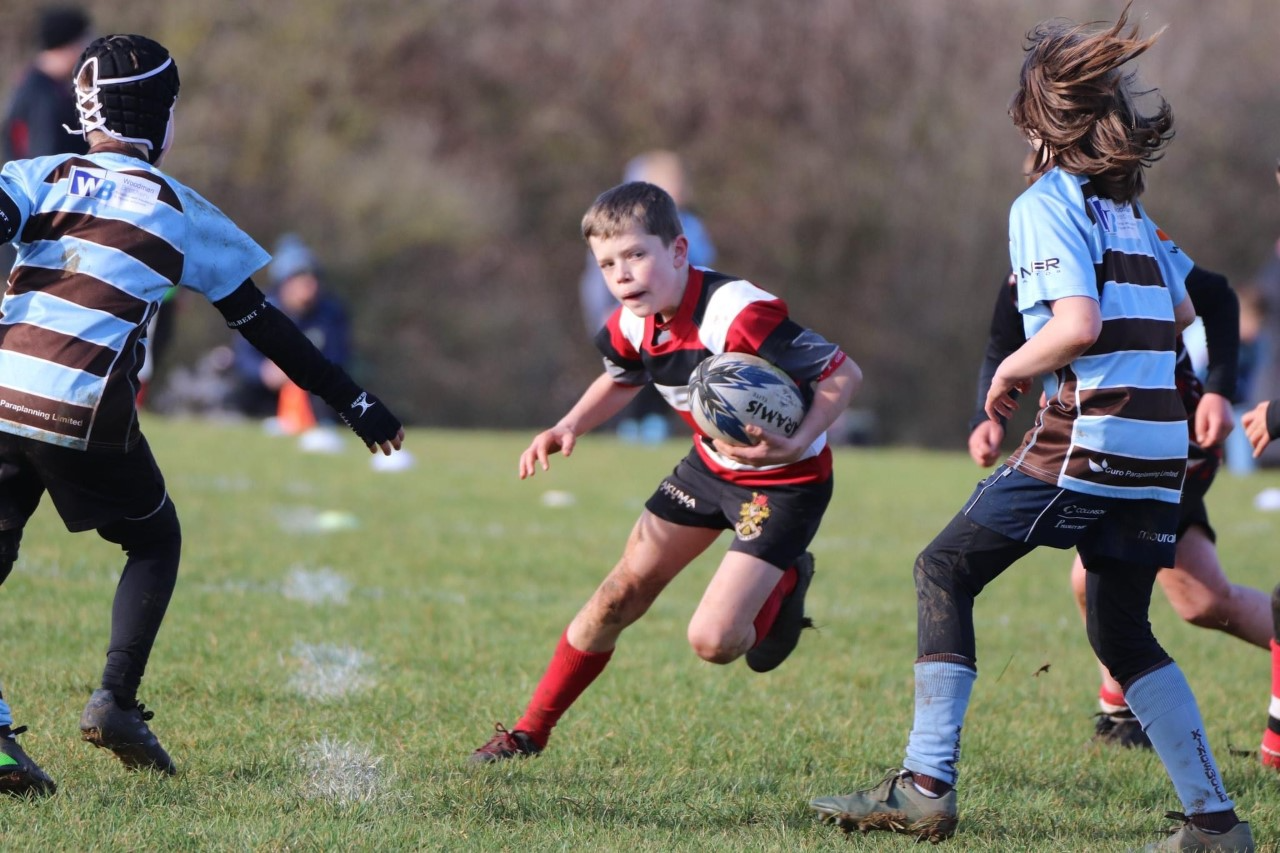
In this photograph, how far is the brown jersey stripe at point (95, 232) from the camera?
3482mm

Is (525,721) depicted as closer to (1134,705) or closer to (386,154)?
(1134,705)

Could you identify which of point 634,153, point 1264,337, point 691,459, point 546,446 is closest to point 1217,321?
point 691,459

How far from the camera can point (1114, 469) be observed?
11.0ft

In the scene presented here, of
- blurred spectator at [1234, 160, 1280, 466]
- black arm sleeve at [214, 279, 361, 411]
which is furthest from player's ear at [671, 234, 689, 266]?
blurred spectator at [1234, 160, 1280, 466]

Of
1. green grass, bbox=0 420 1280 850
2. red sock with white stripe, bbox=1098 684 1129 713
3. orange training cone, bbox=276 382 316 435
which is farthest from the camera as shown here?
orange training cone, bbox=276 382 316 435

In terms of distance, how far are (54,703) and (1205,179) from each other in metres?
21.0

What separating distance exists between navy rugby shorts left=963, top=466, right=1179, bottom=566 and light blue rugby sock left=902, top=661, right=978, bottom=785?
346mm

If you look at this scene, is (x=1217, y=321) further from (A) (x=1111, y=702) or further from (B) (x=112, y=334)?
(B) (x=112, y=334)

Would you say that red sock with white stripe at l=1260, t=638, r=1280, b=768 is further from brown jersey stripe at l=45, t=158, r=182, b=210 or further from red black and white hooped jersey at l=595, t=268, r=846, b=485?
brown jersey stripe at l=45, t=158, r=182, b=210

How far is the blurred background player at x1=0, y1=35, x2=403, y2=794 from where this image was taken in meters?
3.46

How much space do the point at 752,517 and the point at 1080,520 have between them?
3.57 ft

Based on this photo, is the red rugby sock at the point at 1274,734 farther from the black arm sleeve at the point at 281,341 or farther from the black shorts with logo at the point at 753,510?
the black arm sleeve at the point at 281,341

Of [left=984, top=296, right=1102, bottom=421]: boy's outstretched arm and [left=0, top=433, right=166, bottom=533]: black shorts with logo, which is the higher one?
[left=984, top=296, right=1102, bottom=421]: boy's outstretched arm

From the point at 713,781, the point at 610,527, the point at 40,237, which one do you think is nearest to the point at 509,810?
the point at 713,781
